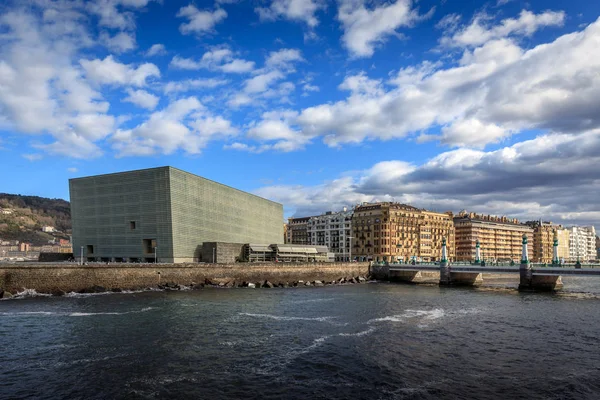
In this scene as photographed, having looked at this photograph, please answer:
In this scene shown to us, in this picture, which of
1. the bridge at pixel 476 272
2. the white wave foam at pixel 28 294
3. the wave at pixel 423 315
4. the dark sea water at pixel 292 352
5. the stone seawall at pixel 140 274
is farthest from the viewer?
the bridge at pixel 476 272

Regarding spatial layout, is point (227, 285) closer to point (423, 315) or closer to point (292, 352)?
→ point (423, 315)

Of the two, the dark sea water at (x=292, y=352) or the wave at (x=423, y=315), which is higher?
the dark sea water at (x=292, y=352)

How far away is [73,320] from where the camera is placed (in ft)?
133

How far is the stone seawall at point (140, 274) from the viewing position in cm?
6331

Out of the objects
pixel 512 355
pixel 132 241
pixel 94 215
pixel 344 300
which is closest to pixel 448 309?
pixel 344 300

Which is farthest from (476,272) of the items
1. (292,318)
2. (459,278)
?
(292,318)

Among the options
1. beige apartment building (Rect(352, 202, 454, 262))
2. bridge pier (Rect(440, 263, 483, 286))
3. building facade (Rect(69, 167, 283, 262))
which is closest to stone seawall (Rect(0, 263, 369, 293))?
building facade (Rect(69, 167, 283, 262))

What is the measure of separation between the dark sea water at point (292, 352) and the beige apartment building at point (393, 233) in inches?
4321

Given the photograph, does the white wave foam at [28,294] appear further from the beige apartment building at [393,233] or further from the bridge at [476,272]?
the beige apartment building at [393,233]

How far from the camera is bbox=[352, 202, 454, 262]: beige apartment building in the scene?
162 meters

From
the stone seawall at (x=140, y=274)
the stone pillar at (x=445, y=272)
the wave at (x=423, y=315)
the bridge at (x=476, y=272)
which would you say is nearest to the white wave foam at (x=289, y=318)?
the wave at (x=423, y=315)

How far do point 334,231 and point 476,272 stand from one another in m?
93.9

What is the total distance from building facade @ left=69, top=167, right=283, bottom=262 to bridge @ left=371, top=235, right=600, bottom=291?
1771 inches

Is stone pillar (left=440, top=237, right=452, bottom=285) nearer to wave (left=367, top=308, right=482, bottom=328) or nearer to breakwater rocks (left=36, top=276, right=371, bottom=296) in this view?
breakwater rocks (left=36, top=276, right=371, bottom=296)
